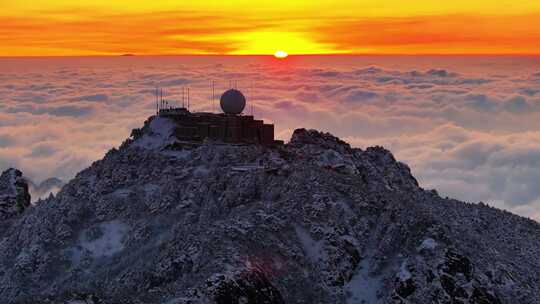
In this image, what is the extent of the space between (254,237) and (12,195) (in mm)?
58635

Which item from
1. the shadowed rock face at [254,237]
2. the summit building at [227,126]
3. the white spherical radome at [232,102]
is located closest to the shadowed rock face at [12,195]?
the shadowed rock face at [254,237]

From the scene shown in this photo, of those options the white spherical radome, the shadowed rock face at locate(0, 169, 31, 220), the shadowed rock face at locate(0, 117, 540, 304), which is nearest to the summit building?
the white spherical radome

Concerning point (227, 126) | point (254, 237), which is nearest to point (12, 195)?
point (227, 126)

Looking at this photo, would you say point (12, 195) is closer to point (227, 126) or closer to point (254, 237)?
point (227, 126)

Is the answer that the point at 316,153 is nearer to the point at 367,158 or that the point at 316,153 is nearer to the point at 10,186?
the point at 367,158

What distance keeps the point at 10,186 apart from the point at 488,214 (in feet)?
255

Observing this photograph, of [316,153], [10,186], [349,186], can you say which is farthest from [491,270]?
[10,186]

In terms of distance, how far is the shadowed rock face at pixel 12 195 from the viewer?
12075 cm

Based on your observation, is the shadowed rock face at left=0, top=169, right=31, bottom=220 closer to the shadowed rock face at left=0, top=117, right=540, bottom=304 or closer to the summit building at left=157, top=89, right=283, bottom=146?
the shadowed rock face at left=0, top=117, right=540, bottom=304

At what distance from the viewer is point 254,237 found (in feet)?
267

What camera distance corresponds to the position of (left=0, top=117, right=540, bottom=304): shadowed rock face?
7688cm

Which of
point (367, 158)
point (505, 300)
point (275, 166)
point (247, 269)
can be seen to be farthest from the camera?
point (367, 158)

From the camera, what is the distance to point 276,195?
9200cm

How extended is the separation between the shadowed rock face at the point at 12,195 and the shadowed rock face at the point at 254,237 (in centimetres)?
1129
